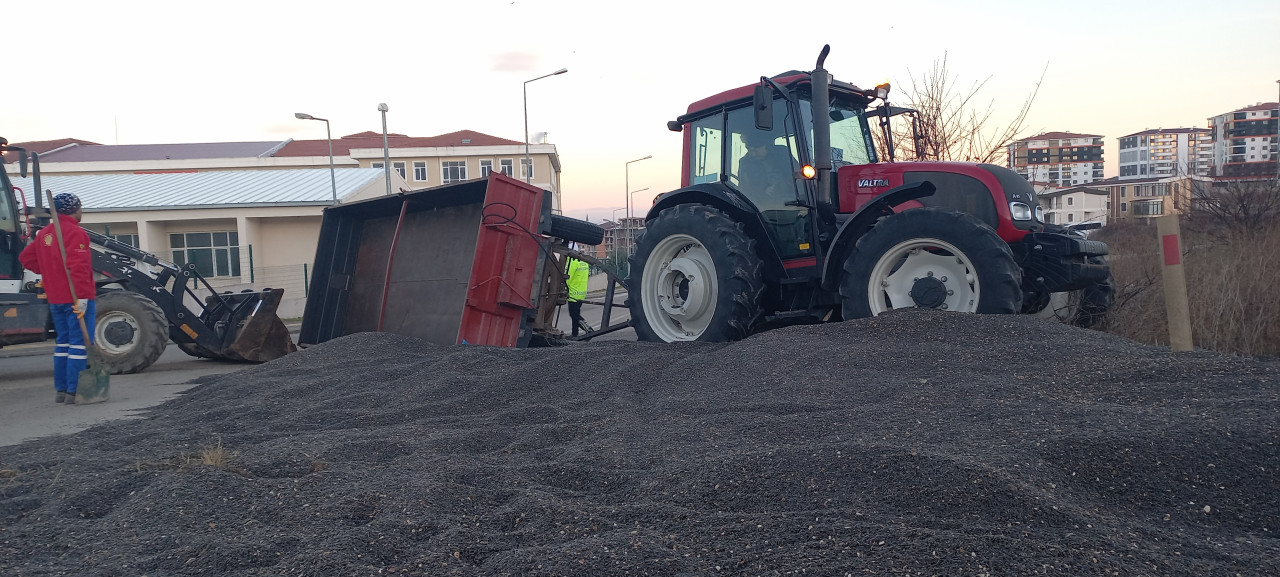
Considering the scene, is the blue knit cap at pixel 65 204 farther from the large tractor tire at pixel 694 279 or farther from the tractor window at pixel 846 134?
the tractor window at pixel 846 134

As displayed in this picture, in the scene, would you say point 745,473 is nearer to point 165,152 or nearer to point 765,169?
point 765,169

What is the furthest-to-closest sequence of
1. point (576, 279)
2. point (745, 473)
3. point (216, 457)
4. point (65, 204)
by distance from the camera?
point (576, 279), point (65, 204), point (216, 457), point (745, 473)

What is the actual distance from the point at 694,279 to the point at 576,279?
3.60m

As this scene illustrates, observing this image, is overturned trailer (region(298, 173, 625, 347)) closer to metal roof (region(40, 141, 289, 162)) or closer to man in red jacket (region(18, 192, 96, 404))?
man in red jacket (region(18, 192, 96, 404))

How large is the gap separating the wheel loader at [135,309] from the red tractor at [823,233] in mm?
4503

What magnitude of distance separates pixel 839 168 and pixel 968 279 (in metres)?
1.65

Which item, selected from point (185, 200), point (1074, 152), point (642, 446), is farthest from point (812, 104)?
point (1074, 152)

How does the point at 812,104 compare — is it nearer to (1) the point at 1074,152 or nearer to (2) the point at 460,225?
(2) the point at 460,225

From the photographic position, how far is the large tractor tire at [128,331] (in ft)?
28.8

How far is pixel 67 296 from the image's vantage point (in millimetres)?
6855

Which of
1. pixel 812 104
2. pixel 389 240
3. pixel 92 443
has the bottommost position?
pixel 92 443

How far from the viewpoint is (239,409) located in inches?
207

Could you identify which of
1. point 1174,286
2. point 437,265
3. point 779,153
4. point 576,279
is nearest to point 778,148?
point 779,153

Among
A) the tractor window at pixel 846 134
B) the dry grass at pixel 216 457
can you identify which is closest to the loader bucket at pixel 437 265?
the tractor window at pixel 846 134
